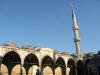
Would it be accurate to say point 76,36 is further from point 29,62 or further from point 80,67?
point 29,62

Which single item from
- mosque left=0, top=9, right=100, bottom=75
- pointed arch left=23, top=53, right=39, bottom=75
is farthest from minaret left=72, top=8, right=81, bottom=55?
pointed arch left=23, top=53, right=39, bottom=75

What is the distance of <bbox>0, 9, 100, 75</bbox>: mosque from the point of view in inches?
859

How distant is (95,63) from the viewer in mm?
29766

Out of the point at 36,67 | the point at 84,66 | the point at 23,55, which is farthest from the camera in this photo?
the point at 84,66

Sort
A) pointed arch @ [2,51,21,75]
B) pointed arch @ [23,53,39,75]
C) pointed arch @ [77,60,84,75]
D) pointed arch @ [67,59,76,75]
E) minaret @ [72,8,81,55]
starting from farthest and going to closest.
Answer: minaret @ [72,8,81,55] < pointed arch @ [77,60,84,75] < pointed arch @ [67,59,76,75] < pointed arch @ [23,53,39,75] < pointed arch @ [2,51,21,75]

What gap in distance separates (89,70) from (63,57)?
279 inches

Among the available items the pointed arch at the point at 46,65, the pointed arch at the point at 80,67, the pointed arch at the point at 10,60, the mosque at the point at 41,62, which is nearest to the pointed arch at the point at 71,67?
the mosque at the point at 41,62

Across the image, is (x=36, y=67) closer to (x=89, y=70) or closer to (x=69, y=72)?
(x=69, y=72)

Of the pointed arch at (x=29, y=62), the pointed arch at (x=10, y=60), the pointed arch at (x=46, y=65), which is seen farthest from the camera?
the pointed arch at (x=46, y=65)

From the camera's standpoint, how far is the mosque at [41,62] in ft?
71.6

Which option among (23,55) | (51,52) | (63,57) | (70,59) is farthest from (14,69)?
(70,59)

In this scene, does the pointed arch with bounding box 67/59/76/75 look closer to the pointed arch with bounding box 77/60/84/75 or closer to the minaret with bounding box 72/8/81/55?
the pointed arch with bounding box 77/60/84/75

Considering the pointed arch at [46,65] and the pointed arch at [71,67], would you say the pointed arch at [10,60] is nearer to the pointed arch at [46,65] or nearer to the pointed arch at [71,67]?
the pointed arch at [46,65]

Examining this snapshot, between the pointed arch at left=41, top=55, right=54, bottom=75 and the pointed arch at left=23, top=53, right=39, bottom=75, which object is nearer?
the pointed arch at left=23, top=53, right=39, bottom=75
